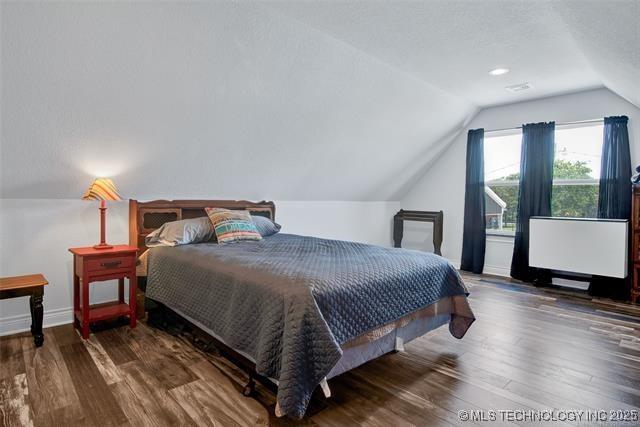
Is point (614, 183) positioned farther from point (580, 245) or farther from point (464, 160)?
point (464, 160)

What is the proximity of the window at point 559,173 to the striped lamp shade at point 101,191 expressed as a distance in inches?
178

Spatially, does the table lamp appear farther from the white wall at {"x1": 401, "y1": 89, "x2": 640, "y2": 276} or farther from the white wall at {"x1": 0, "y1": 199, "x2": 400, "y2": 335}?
the white wall at {"x1": 401, "y1": 89, "x2": 640, "y2": 276}

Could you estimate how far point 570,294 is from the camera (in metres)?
4.00

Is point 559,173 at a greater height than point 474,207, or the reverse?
point 559,173

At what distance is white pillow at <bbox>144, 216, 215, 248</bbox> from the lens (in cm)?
296

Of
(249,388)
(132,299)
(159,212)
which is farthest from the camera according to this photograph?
(159,212)

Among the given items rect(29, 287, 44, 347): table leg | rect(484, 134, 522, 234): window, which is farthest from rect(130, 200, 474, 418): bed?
rect(484, 134, 522, 234): window

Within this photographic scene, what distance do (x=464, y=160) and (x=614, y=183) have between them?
1.76 m

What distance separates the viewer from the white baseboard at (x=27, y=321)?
2643mm

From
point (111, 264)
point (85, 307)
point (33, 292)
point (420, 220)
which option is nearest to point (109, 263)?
point (111, 264)

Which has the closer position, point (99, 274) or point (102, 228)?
point (99, 274)

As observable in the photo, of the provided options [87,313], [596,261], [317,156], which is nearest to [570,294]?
[596,261]

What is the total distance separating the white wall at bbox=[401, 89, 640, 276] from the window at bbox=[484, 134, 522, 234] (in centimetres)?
20

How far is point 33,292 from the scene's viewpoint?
7.86 ft
